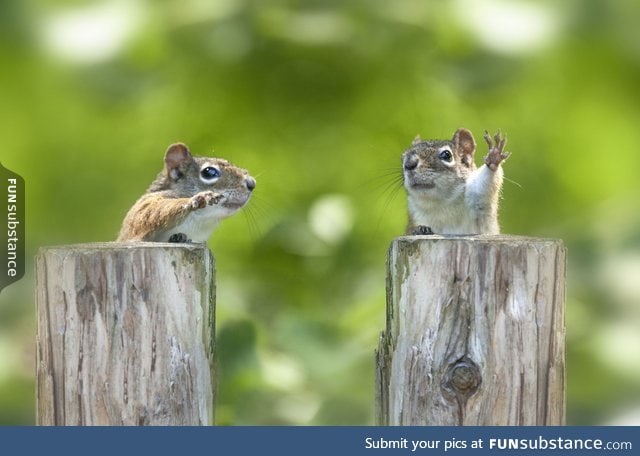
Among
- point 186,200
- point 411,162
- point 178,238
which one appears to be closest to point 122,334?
point 178,238

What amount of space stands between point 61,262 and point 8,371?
138 centimetres

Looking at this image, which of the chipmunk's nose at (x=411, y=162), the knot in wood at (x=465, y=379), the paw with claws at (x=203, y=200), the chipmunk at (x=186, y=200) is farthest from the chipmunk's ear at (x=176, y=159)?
the knot in wood at (x=465, y=379)

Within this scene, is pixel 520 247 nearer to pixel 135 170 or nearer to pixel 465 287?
pixel 465 287

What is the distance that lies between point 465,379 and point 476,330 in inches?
4.3

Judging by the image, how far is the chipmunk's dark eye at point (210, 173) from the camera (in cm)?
317

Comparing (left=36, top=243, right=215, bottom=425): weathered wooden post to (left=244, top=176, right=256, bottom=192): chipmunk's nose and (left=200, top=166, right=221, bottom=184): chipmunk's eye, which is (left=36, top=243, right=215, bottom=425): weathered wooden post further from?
(left=200, top=166, right=221, bottom=184): chipmunk's eye

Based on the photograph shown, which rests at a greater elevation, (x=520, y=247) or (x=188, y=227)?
(x=188, y=227)

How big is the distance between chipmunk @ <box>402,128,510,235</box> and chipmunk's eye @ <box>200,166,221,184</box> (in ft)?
2.00

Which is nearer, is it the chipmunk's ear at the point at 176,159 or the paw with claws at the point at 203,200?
the paw with claws at the point at 203,200

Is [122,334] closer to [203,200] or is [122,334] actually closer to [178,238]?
[178,238]

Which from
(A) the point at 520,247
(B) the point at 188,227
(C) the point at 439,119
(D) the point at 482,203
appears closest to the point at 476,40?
(C) the point at 439,119

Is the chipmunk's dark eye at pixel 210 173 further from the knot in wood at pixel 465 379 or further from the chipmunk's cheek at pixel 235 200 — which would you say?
the knot in wood at pixel 465 379

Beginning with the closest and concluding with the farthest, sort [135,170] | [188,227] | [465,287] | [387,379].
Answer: [465,287] → [387,379] → [188,227] → [135,170]

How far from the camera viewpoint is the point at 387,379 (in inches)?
93.4
